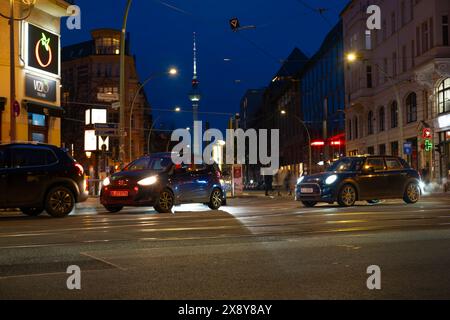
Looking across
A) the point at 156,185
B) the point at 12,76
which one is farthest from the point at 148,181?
the point at 12,76

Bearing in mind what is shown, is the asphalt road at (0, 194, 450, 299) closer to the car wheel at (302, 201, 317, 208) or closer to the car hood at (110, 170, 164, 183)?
the car hood at (110, 170, 164, 183)

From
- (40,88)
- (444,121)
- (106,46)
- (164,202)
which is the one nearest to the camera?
(164,202)

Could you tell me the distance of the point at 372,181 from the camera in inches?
760

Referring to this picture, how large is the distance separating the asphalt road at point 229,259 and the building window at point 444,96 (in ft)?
93.5

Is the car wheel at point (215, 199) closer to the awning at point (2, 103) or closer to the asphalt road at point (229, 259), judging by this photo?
the asphalt road at point (229, 259)

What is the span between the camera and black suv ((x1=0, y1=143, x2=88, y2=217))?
1498 cm

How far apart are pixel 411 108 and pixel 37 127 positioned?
89.1 ft

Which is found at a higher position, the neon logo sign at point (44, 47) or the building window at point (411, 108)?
the neon logo sign at point (44, 47)

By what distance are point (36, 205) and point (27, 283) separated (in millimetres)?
9264

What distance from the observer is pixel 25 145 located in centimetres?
1567

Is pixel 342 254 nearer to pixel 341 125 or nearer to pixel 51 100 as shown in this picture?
pixel 51 100

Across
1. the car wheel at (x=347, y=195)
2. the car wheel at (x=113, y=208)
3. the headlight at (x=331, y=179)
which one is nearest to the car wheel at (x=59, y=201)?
the car wheel at (x=113, y=208)

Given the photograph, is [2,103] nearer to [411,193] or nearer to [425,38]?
[411,193]

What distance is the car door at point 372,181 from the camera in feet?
62.8
